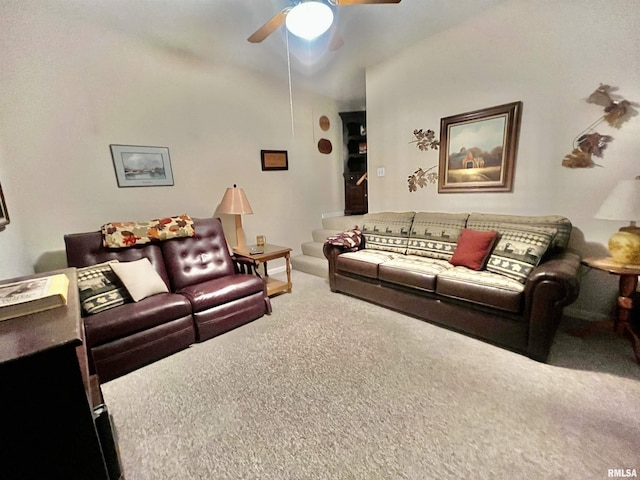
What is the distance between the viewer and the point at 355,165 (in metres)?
5.08

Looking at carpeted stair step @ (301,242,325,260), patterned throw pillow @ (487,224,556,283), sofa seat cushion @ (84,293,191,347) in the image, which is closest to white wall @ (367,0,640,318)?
patterned throw pillow @ (487,224,556,283)

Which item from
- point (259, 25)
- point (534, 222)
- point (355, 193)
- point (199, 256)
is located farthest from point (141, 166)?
point (534, 222)

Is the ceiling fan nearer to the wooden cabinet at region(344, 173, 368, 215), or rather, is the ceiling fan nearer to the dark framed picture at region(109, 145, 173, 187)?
the dark framed picture at region(109, 145, 173, 187)

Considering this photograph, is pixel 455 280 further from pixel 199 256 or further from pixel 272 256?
pixel 199 256

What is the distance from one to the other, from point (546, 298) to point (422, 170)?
2.08m

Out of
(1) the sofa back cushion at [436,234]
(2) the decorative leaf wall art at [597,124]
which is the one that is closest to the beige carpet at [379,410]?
(1) the sofa back cushion at [436,234]

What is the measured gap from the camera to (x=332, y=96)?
460cm

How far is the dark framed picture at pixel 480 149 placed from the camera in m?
2.70

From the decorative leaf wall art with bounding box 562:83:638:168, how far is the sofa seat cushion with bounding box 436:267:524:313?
4.07 ft

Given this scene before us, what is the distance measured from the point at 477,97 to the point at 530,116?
559 millimetres

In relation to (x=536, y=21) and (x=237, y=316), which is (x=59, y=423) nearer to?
(x=237, y=316)

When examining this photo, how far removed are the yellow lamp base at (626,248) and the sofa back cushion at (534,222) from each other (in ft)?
1.16

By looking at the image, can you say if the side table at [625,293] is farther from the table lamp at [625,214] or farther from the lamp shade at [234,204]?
the lamp shade at [234,204]

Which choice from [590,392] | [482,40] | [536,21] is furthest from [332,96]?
[590,392]
